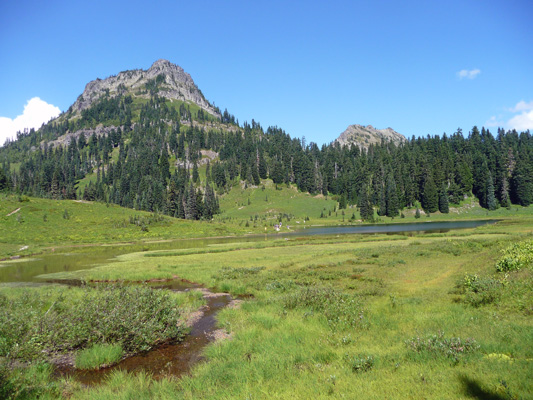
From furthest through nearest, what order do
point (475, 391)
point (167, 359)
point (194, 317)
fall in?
point (194, 317), point (167, 359), point (475, 391)

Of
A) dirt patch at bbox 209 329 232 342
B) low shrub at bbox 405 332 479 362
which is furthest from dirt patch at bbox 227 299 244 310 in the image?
low shrub at bbox 405 332 479 362

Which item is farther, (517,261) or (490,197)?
(490,197)

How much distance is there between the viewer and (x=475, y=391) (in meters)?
5.75

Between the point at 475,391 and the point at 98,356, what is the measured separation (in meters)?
11.7

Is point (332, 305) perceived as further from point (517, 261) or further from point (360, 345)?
point (517, 261)

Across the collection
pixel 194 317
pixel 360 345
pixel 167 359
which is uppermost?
pixel 360 345

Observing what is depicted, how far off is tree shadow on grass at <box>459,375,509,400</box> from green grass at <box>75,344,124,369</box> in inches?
440

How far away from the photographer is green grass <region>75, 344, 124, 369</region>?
1030cm

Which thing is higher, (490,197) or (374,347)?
(490,197)

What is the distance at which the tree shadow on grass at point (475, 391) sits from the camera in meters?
5.45

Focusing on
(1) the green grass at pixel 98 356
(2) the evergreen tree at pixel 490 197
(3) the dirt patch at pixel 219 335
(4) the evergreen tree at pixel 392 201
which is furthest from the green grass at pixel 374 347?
(2) the evergreen tree at pixel 490 197

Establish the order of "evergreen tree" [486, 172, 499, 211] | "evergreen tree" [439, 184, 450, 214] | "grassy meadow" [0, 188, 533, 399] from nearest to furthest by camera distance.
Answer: "grassy meadow" [0, 188, 533, 399] → "evergreen tree" [486, 172, 499, 211] → "evergreen tree" [439, 184, 450, 214]

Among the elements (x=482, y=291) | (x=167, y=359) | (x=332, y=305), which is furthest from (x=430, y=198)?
(x=167, y=359)

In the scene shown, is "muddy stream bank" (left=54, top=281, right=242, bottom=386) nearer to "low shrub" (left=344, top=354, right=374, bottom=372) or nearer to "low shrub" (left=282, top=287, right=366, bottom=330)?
"low shrub" (left=282, top=287, right=366, bottom=330)
